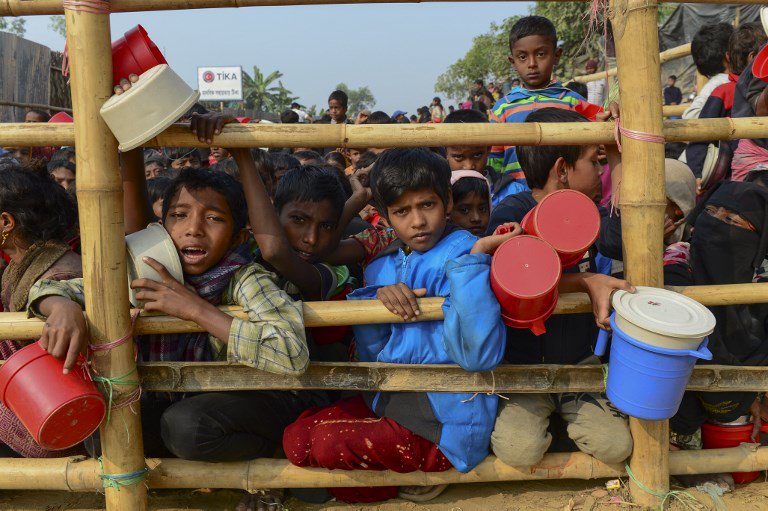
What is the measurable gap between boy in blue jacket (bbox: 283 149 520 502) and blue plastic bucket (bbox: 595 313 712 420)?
0.42 m

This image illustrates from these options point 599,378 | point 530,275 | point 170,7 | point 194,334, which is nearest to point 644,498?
point 599,378

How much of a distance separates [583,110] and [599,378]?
179 centimetres

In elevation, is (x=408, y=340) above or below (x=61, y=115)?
below

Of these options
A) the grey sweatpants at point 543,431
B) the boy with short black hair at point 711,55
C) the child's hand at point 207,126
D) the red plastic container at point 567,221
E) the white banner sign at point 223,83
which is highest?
the white banner sign at point 223,83

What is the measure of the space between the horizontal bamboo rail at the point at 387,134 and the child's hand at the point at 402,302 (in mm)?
514

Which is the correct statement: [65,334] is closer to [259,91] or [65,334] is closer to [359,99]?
[259,91]

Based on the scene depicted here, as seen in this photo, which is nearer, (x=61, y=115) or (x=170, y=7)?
(x=170, y=7)

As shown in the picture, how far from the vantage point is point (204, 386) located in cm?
213

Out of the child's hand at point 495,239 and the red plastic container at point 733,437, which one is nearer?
the child's hand at point 495,239

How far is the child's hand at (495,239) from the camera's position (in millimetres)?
1993

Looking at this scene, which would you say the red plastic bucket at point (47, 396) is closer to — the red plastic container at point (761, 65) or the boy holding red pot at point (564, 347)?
the boy holding red pot at point (564, 347)

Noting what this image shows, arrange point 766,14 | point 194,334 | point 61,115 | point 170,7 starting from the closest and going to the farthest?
point 170,7
point 194,334
point 766,14
point 61,115

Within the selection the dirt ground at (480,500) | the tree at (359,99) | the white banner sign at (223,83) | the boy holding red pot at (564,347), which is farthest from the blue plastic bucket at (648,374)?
the tree at (359,99)

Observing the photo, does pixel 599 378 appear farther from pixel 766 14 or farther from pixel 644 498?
pixel 766 14
